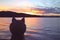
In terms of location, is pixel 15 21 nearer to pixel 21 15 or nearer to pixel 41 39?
pixel 21 15

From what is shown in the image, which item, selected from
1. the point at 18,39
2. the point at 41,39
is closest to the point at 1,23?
the point at 41,39

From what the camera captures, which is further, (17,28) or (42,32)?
(42,32)

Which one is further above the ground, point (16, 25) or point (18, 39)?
point (16, 25)

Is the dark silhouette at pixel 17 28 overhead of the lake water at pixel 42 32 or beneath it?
overhead

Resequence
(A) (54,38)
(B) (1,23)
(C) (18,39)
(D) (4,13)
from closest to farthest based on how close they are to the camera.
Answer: (D) (4,13) < (C) (18,39) < (A) (54,38) < (B) (1,23)

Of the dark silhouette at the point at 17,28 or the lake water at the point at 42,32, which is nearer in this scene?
the dark silhouette at the point at 17,28

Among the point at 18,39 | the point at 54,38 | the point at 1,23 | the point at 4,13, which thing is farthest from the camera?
the point at 1,23

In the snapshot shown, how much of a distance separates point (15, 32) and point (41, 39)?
2.76 feet

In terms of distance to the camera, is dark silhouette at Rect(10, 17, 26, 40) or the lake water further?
the lake water

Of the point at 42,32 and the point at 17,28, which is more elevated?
the point at 17,28

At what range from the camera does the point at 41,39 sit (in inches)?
83.0

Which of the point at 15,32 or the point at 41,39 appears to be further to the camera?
the point at 41,39

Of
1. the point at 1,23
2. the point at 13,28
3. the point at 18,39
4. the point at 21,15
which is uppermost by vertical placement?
the point at 21,15

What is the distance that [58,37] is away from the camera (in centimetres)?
204
